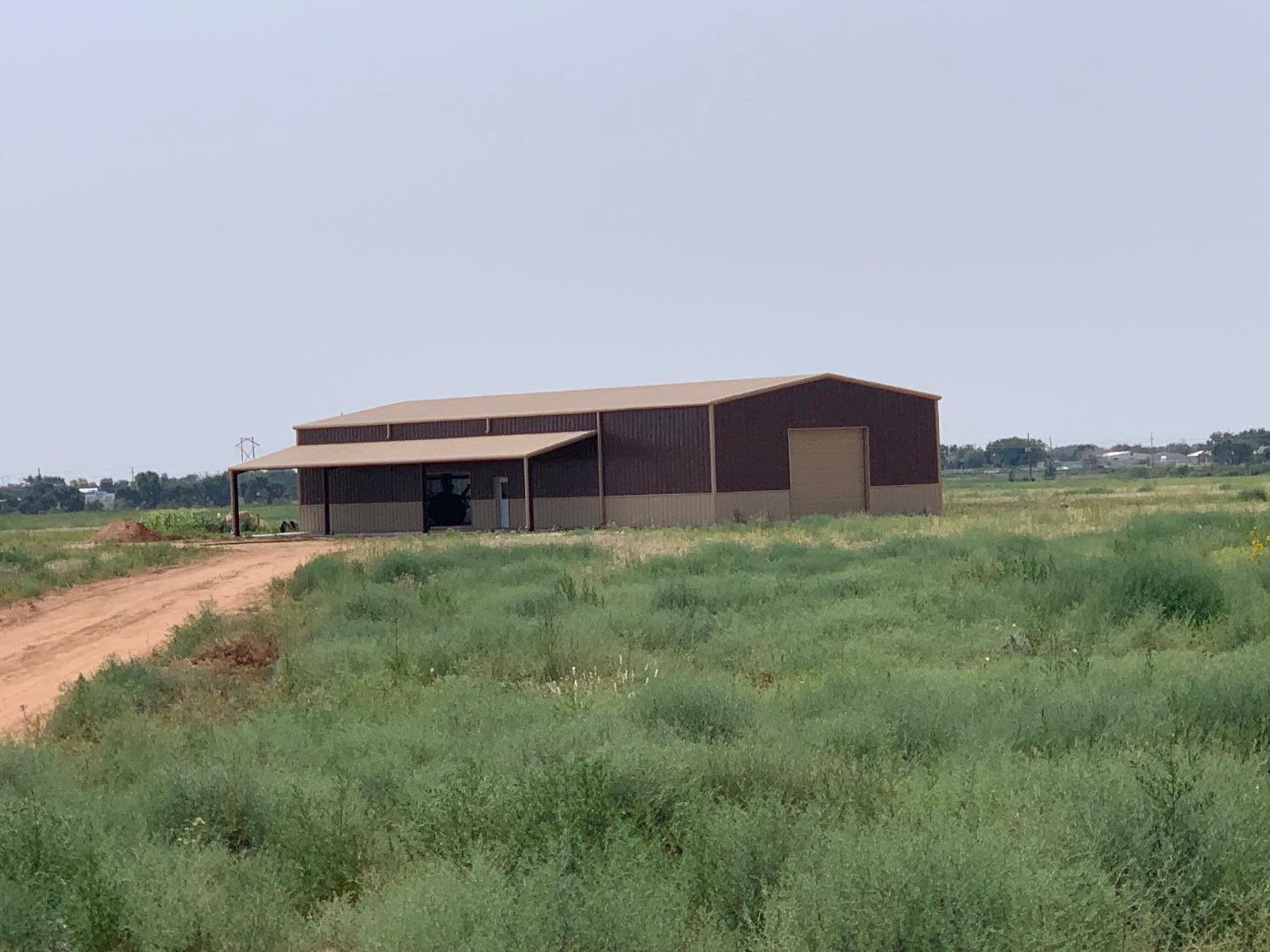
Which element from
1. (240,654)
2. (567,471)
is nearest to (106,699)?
(240,654)

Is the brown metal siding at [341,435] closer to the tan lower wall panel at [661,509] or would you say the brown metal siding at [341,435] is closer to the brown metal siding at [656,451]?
the brown metal siding at [656,451]

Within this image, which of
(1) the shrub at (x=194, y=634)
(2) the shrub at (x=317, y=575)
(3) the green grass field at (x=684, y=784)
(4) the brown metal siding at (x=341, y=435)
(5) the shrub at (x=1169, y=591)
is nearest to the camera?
(3) the green grass field at (x=684, y=784)

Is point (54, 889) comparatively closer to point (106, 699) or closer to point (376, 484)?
point (106, 699)

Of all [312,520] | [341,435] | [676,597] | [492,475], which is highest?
[341,435]

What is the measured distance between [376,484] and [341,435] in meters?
4.17

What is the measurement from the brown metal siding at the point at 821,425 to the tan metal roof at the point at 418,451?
7.64 feet

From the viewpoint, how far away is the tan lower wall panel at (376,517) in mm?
49812

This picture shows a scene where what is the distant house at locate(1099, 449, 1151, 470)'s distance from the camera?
17750cm

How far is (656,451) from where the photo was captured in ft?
149

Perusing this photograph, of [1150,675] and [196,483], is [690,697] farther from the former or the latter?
[196,483]

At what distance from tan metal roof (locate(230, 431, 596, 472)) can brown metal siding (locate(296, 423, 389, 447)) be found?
370 mm

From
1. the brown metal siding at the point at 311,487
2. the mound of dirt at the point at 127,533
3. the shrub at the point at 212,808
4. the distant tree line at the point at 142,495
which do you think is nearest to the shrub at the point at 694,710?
the shrub at the point at 212,808

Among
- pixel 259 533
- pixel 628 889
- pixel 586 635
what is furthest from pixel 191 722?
pixel 259 533

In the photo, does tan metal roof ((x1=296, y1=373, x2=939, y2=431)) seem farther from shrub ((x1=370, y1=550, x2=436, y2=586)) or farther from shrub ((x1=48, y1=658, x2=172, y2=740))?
shrub ((x1=48, y1=658, x2=172, y2=740))
